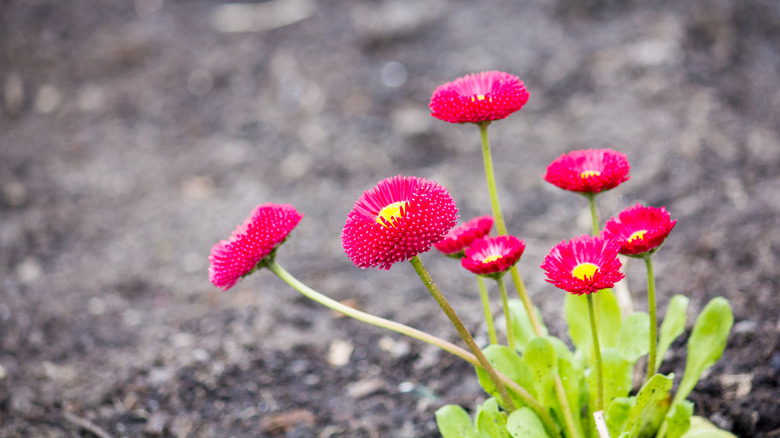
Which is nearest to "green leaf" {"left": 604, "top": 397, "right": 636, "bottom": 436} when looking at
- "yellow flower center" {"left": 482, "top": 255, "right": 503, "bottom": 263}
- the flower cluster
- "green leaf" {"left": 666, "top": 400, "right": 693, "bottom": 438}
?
the flower cluster

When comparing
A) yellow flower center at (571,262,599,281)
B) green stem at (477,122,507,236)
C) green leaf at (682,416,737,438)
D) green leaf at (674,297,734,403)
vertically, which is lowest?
green leaf at (682,416,737,438)

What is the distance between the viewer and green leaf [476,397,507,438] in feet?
4.91

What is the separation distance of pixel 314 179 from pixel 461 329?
8.63ft

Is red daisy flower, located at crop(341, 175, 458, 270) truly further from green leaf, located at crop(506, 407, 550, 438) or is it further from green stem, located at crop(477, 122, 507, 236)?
green leaf, located at crop(506, 407, 550, 438)

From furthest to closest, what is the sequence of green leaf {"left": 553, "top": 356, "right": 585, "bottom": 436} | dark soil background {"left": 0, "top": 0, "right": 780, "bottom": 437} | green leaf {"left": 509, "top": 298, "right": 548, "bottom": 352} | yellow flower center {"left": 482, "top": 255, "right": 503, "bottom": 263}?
1. dark soil background {"left": 0, "top": 0, "right": 780, "bottom": 437}
2. green leaf {"left": 509, "top": 298, "right": 548, "bottom": 352}
3. green leaf {"left": 553, "top": 356, "right": 585, "bottom": 436}
4. yellow flower center {"left": 482, "top": 255, "right": 503, "bottom": 263}

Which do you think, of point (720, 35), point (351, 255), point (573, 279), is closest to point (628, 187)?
point (720, 35)

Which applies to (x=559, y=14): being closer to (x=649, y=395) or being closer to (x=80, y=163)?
(x=80, y=163)

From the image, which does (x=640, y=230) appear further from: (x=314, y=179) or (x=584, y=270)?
(x=314, y=179)

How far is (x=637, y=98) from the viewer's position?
3.86m

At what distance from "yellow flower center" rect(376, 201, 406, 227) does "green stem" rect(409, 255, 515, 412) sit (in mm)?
86

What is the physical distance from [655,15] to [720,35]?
0.45 m

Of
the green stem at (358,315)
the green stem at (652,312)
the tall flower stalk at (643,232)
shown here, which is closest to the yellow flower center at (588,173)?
the tall flower stalk at (643,232)

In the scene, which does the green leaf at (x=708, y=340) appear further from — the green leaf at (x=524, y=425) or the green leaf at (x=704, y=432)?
the green leaf at (x=524, y=425)

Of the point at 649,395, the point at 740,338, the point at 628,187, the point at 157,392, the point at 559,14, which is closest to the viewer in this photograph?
the point at 649,395
